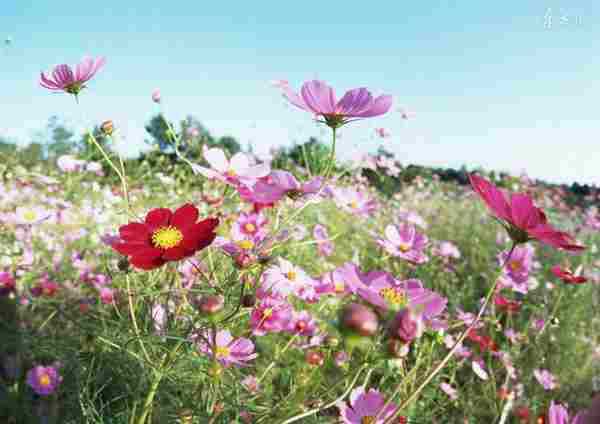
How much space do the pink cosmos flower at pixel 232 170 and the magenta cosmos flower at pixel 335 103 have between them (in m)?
0.10

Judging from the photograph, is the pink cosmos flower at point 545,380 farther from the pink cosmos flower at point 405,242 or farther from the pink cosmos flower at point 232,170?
the pink cosmos flower at point 232,170

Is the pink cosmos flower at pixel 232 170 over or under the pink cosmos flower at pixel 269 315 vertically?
over

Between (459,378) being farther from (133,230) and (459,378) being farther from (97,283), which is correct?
(133,230)

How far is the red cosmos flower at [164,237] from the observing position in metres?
0.49

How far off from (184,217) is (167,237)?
4cm

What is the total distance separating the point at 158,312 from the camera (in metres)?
0.76

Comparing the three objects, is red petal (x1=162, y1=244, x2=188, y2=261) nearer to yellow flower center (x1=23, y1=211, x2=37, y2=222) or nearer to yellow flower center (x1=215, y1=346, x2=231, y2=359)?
yellow flower center (x1=215, y1=346, x2=231, y2=359)

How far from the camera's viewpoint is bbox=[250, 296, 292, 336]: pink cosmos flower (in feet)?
2.11

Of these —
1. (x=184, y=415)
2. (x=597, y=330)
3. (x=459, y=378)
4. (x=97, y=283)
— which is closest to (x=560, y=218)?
(x=597, y=330)

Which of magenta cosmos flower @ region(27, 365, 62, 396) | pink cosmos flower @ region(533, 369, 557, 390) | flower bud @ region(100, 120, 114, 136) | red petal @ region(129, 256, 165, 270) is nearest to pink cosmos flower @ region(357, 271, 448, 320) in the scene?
red petal @ region(129, 256, 165, 270)

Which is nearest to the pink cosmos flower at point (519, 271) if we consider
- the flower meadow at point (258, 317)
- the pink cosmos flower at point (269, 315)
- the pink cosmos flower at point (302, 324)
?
the flower meadow at point (258, 317)

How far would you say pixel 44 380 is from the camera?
97cm

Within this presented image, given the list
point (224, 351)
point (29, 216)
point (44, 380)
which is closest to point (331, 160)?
point (224, 351)

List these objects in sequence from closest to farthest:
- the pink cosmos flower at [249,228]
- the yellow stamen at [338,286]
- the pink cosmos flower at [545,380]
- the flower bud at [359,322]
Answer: the flower bud at [359,322]
the pink cosmos flower at [249,228]
the yellow stamen at [338,286]
the pink cosmos flower at [545,380]
